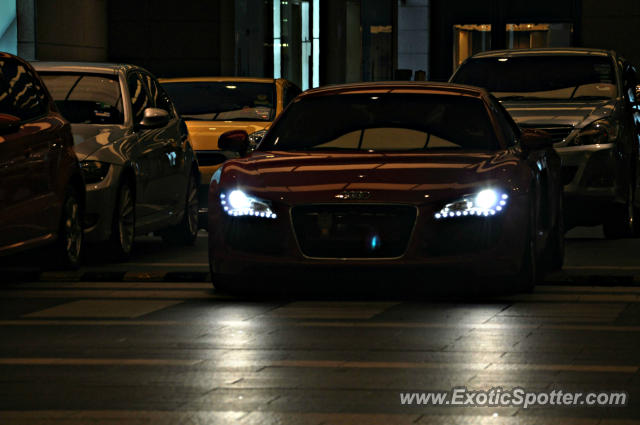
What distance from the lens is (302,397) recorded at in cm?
766

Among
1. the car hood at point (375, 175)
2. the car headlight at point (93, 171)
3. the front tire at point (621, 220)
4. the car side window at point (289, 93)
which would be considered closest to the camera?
the car hood at point (375, 175)

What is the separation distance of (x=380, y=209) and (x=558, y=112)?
614 centimetres

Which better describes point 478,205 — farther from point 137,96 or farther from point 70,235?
point 137,96

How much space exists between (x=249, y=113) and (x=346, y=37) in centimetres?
2542

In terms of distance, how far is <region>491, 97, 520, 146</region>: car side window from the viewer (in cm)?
1254

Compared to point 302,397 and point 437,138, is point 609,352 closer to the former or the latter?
point 302,397

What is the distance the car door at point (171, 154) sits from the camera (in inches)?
617

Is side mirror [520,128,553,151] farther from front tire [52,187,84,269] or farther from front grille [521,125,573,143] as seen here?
front grille [521,125,573,143]

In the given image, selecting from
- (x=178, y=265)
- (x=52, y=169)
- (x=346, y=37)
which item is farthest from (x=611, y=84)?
(x=346, y=37)

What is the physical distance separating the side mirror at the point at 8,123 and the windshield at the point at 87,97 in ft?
8.76

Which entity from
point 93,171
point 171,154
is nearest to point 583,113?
point 171,154

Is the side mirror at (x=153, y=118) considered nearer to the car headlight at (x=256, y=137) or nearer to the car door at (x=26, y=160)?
the car door at (x=26, y=160)

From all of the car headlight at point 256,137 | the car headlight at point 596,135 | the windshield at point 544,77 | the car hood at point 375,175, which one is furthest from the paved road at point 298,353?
the car headlight at point 256,137

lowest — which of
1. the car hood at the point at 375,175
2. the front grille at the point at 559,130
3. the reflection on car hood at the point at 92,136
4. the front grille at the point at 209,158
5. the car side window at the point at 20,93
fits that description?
the front grille at the point at 209,158
